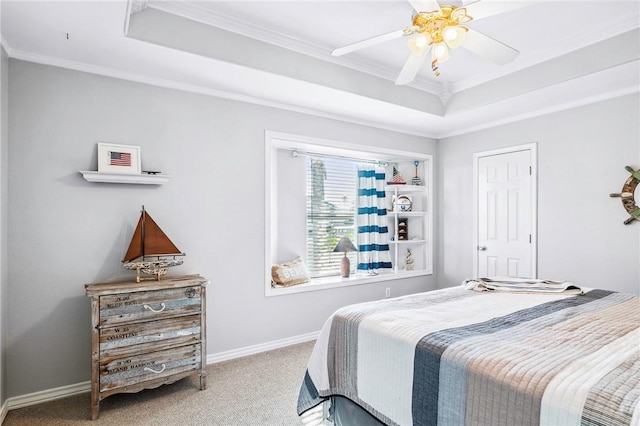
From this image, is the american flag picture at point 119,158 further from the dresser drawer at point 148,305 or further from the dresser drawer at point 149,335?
the dresser drawer at point 149,335

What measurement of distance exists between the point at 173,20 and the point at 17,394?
9.01 feet

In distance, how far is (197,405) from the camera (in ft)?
7.89

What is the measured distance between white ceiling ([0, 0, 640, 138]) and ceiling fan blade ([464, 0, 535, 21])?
4cm

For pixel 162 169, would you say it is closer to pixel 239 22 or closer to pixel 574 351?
pixel 239 22

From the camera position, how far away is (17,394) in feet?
7.86

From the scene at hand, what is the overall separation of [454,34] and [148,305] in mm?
2579

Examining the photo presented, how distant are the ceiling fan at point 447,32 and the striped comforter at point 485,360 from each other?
153 centimetres

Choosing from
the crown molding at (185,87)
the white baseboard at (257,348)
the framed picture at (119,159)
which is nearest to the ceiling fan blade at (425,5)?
the crown molding at (185,87)

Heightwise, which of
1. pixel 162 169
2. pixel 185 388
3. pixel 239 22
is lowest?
pixel 185 388

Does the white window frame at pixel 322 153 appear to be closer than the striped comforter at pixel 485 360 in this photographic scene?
No

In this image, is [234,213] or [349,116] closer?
[234,213]

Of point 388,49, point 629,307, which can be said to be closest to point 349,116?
point 388,49

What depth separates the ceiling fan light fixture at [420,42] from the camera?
2070 millimetres

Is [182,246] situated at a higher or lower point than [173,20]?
lower
